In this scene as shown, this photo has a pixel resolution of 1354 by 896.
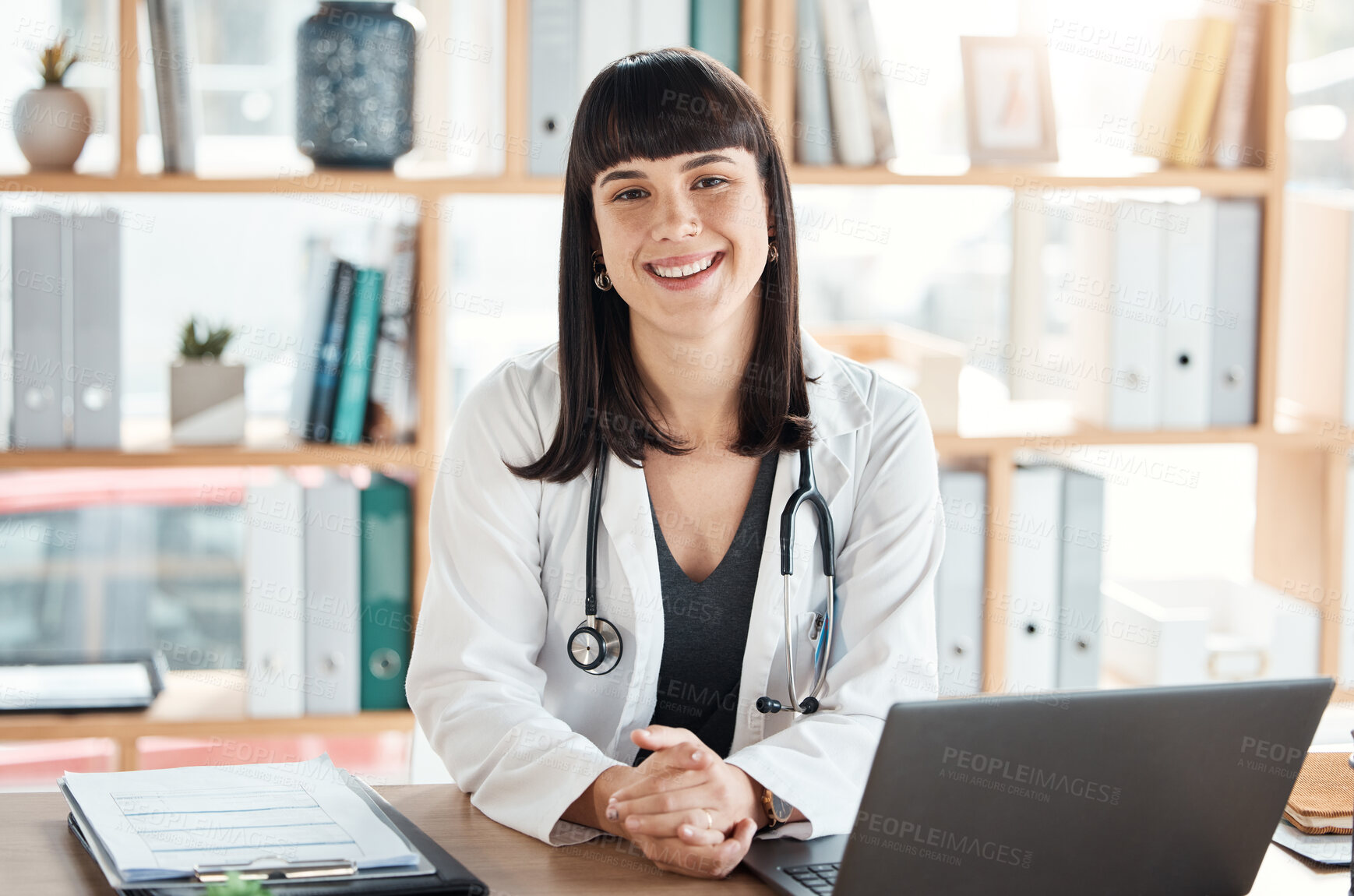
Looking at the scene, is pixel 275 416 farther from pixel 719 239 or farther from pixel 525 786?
pixel 525 786

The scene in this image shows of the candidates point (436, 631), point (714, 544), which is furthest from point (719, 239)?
point (436, 631)

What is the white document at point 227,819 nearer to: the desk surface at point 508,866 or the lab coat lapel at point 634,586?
the desk surface at point 508,866

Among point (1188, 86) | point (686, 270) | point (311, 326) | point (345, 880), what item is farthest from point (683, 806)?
point (1188, 86)

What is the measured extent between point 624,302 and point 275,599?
3.07 feet

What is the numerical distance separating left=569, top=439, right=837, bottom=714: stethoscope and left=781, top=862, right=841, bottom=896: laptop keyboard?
36 centimetres

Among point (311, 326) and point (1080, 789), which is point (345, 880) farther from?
point (311, 326)

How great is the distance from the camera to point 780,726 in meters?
1.52

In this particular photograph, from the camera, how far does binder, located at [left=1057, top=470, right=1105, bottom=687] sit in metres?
2.33

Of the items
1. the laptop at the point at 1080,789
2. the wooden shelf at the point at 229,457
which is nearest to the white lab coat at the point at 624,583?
the laptop at the point at 1080,789

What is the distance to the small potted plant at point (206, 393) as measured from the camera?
2.20 meters

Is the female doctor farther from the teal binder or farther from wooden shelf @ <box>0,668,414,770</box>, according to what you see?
wooden shelf @ <box>0,668,414,770</box>

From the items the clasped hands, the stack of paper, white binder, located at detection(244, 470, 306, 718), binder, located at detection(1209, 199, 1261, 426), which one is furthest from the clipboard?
binder, located at detection(1209, 199, 1261, 426)

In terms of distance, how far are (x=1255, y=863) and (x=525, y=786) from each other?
626 mm

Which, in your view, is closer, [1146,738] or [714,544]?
[1146,738]
